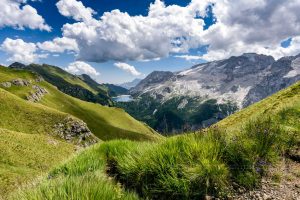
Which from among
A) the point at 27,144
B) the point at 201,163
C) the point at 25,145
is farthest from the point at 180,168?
the point at 27,144

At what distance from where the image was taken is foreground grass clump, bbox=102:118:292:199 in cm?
714

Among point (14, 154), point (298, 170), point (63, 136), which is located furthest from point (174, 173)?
point (63, 136)

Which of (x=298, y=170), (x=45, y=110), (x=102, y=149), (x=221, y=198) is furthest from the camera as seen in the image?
(x=45, y=110)

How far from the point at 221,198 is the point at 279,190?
147 centimetres

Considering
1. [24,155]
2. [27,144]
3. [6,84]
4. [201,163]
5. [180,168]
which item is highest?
[6,84]

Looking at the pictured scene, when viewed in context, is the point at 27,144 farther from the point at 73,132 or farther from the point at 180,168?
the point at 73,132

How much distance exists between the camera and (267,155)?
843 centimetres

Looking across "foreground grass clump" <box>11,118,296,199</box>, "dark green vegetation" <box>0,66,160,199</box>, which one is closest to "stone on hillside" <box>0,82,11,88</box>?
"dark green vegetation" <box>0,66,160,199</box>

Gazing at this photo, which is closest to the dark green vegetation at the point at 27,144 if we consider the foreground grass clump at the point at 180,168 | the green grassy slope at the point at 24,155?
the green grassy slope at the point at 24,155

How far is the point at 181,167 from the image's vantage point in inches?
296

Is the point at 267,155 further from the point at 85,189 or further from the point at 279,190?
the point at 85,189

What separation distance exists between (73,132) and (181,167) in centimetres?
11281

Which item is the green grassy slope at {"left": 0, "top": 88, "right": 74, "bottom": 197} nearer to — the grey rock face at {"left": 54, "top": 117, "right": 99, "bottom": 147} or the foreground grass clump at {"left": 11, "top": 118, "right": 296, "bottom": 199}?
the grey rock face at {"left": 54, "top": 117, "right": 99, "bottom": 147}

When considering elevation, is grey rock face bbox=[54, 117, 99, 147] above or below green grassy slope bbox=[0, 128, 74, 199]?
above
